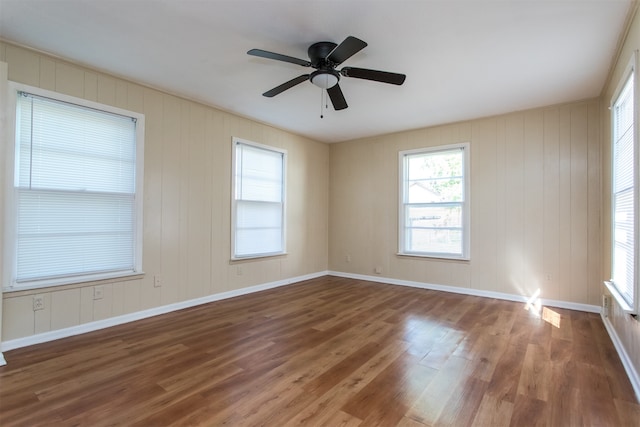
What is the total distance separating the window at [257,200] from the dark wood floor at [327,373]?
1.43m

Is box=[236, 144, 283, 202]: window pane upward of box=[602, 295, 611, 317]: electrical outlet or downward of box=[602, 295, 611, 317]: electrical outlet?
upward

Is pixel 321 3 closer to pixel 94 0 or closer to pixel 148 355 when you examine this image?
pixel 94 0

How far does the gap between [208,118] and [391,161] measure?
3.17 meters

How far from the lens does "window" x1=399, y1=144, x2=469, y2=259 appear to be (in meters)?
5.00

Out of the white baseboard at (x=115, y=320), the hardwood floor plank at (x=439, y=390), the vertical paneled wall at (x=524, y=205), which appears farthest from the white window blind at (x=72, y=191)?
the vertical paneled wall at (x=524, y=205)

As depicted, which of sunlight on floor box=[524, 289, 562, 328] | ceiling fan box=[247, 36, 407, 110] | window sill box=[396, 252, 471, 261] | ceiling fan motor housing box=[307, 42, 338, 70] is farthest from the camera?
window sill box=[396, 252, 471, 261]

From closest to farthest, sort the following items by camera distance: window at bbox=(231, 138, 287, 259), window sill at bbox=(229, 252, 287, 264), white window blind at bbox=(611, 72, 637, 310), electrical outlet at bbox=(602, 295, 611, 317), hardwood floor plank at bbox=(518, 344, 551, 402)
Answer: hardwood floor plank at bbox=(518, 344, 551, 402), white window blind at bbox=(611, 72, 637, 310), electrical outlet at bbox=(602, 295, 611, 317), window sill at bbox=(229, 252, 287, 264), window at bbox=(231, 138, 287, 259)

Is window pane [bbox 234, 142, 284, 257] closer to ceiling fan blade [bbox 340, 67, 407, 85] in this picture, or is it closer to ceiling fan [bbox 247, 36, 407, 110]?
ceiling fan [bbox 247, 36, 407, 110]

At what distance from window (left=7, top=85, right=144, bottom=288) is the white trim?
4.55m

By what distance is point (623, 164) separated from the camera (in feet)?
9.30

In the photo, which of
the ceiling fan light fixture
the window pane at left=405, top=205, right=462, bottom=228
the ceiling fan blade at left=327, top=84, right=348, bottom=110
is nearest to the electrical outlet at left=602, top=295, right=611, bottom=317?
the window pane at left=405, top=205, right=462, bottom=228

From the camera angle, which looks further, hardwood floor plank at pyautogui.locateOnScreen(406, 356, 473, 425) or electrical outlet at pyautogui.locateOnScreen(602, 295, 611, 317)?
electrical outlet at pyautogui.locateOnScreen(602, 295, 611, 317)

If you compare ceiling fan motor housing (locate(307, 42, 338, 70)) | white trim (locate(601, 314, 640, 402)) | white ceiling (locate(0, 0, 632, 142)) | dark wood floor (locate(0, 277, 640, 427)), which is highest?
white ceiling (locate(0, 0, 632, 142))

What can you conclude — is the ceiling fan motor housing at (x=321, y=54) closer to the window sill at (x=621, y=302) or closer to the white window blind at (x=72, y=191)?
the white window blind at (x=72, y=191)
